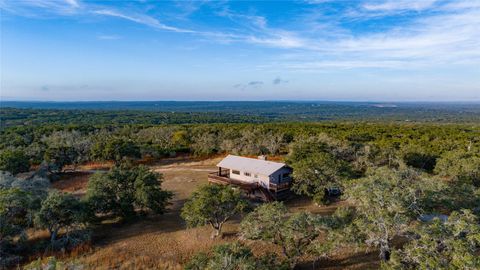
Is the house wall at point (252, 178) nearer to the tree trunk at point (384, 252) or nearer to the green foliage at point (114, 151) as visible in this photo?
the tree trunk at point (384, 252)

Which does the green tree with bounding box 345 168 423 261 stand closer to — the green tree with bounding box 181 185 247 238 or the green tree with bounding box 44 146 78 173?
the green tree with bounding box 181 185 247 238

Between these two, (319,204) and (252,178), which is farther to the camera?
(252,178)

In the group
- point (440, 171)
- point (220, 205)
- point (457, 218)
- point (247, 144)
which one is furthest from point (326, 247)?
point (247, 144)

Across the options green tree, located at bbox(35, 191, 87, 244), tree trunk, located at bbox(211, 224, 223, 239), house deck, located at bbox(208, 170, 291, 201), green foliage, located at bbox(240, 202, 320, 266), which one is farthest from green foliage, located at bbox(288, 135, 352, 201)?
green tree, located at bbox(35, 191, 87, 244)

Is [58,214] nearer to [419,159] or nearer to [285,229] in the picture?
[285,229]

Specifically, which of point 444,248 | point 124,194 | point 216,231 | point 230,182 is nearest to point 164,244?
point 216,231

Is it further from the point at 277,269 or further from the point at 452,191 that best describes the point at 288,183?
the point at 277,269

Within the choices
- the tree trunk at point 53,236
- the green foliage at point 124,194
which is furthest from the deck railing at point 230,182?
the tree trunk at point 53,236
